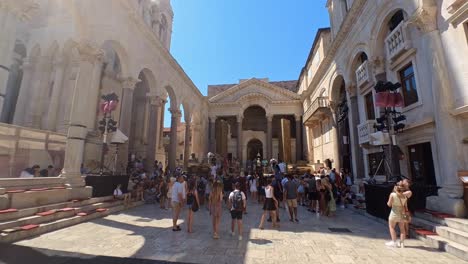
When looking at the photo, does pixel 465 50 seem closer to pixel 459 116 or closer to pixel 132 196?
pixel 459 116

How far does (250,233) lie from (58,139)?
37.2 feet

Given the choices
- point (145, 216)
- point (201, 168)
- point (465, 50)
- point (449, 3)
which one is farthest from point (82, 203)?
point (449, 3)

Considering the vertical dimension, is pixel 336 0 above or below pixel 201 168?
above

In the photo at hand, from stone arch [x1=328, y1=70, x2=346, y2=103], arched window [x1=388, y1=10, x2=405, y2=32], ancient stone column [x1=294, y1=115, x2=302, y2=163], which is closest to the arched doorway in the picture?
ancient stone column [x1=294, y1=115, x2=302, y2=163]

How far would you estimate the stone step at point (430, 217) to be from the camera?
5795 millimetres

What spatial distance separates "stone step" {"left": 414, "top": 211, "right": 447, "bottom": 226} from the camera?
5.79 meters

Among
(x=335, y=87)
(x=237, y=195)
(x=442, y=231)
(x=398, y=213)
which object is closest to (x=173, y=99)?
(x=335, y=87)

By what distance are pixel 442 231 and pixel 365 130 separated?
6927mm

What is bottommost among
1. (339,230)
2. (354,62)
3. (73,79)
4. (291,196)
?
(339,230)

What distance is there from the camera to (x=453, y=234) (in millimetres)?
5051

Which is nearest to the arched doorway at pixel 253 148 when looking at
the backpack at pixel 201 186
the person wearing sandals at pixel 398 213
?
the backpack at pixel 201 186

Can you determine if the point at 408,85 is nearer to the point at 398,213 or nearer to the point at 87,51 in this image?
the point at 398,213

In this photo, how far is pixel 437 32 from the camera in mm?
7105

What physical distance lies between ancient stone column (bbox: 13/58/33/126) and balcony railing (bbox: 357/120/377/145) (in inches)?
767
